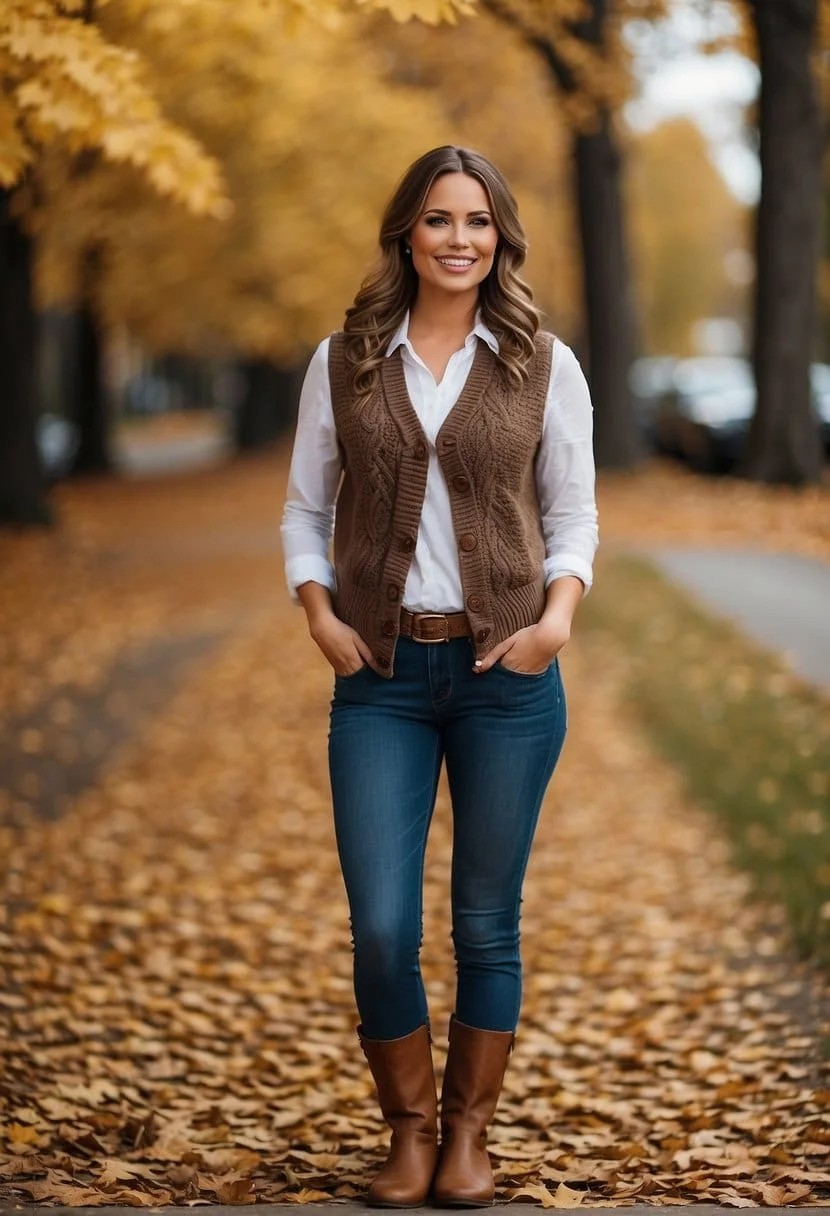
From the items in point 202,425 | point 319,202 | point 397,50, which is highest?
point 397,50

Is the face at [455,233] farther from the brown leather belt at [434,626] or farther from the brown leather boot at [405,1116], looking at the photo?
the brown leather boot at [405,1116]

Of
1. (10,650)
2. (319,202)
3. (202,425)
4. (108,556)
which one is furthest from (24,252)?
(202,425)

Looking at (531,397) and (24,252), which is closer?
(531,397)

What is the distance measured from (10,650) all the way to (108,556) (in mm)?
6218

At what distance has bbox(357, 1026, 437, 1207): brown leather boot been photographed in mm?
3871

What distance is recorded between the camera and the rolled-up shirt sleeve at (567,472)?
3.86 metres

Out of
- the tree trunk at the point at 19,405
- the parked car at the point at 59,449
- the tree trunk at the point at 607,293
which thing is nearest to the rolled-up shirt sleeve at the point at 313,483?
the tree trunk at the point at 19,405

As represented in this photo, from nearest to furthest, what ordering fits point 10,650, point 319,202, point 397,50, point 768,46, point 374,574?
point 374,574, point 10,650, point 768,46, point 319,202, point 397,50

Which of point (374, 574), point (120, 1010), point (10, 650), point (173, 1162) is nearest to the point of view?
point (374, 574)

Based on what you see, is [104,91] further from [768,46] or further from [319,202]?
[319,202]

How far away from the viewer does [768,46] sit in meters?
19.1

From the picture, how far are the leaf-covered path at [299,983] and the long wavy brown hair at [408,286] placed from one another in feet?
5.78

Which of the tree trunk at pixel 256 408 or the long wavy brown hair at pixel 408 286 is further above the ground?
the long wavy brown hair at pixel 408 286

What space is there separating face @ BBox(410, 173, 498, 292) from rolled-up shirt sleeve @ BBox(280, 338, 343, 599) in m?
0.28
